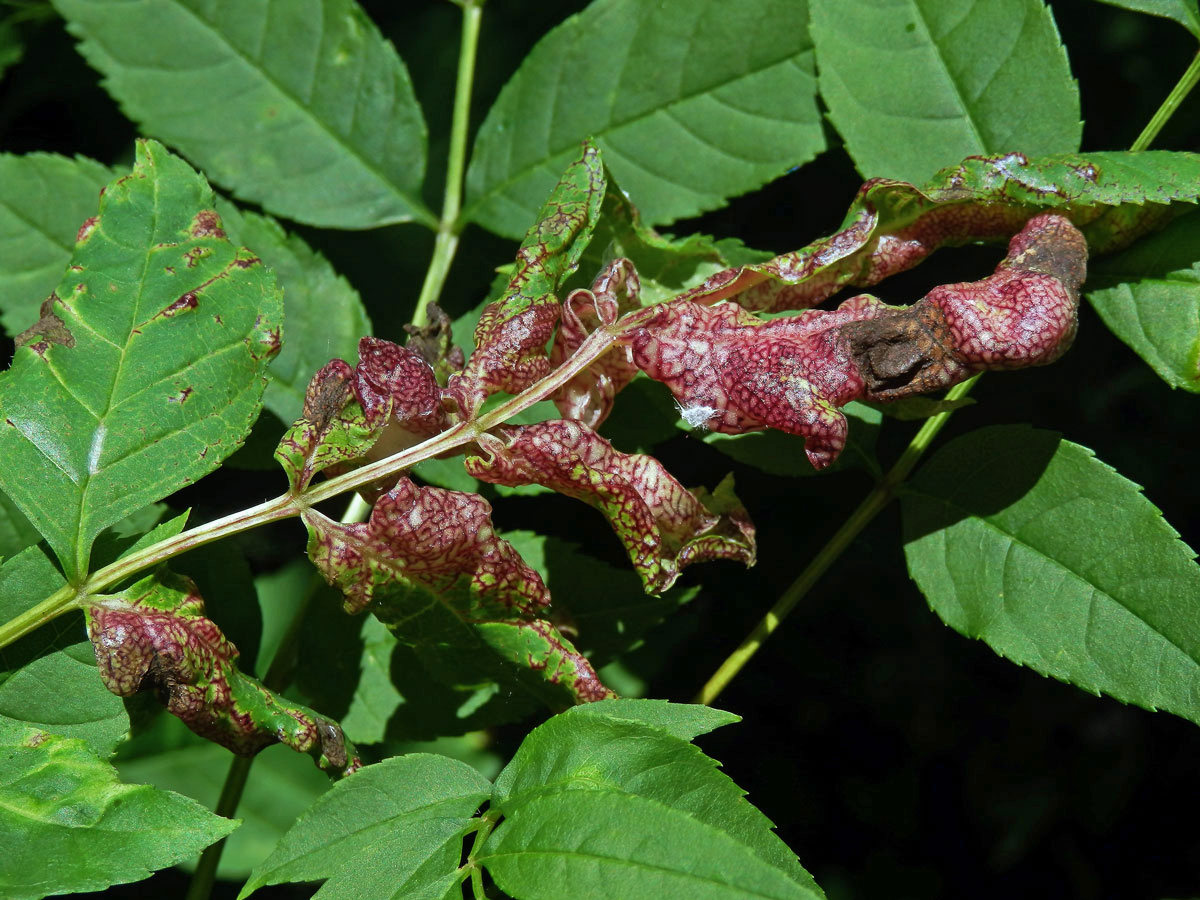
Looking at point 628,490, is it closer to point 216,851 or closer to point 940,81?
point 940,81

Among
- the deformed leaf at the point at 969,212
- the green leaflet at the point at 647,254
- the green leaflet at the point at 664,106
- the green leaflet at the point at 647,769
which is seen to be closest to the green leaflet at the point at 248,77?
the green leaflet at the point at 664,106

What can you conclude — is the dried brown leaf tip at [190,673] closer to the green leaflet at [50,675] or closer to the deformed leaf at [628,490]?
the green leaflet at [50,675]

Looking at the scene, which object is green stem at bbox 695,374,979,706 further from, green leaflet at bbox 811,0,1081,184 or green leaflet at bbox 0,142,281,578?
green leaflet at bbox 0,142,281,578

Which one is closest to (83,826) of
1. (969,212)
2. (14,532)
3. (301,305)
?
(14,532)

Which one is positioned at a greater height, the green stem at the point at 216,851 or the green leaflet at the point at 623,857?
the green leaflet at the point at 623,857

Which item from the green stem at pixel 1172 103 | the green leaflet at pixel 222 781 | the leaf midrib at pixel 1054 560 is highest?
the green stem at pixel 1172 103

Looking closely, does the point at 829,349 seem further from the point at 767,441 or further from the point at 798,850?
the point at 798,850

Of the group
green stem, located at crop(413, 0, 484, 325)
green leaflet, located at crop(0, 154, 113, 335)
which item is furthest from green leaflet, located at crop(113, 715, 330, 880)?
green stem, located at crop(413, 0, 484, 325)

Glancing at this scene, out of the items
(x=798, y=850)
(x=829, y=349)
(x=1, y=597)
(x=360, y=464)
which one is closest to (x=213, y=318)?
(x=360, y=464)
